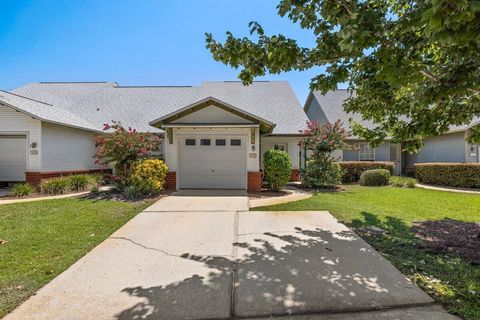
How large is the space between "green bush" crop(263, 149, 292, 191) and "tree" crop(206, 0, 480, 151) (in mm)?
5373

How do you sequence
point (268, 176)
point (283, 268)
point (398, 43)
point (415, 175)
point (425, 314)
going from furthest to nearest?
point (415, 175) → point (268, 176) → point (283, 268) → point (398, 43) → point (425, 314)

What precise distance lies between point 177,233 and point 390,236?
463 cm

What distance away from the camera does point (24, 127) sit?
12.3 metres

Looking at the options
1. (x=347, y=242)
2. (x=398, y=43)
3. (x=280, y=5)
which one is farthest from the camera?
(x=347, y=242)

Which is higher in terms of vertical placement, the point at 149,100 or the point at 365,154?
the point at 149,100

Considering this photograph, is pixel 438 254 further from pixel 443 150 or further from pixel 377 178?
pixel 443 150

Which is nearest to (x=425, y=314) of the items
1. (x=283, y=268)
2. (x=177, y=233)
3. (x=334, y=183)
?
(x=283, y=268)

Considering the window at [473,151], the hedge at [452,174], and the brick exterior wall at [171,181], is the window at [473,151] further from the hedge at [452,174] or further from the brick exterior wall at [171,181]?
the brick exterior wall at [171,181]

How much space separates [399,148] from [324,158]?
27.8ft

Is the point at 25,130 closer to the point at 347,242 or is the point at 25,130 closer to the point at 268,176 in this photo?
the point at 268,176

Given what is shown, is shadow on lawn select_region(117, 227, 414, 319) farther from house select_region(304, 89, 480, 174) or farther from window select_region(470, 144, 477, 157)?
window select_region(470, 144, 477, 157)

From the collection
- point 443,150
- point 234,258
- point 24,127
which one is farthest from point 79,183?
point 443,150

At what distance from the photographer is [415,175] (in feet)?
54.9

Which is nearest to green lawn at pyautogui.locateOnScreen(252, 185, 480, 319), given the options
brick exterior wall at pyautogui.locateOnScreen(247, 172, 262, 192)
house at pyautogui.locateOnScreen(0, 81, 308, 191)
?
brick exterior wall at pyautogui.locateOnScreen(247, 172, 262, 192)
